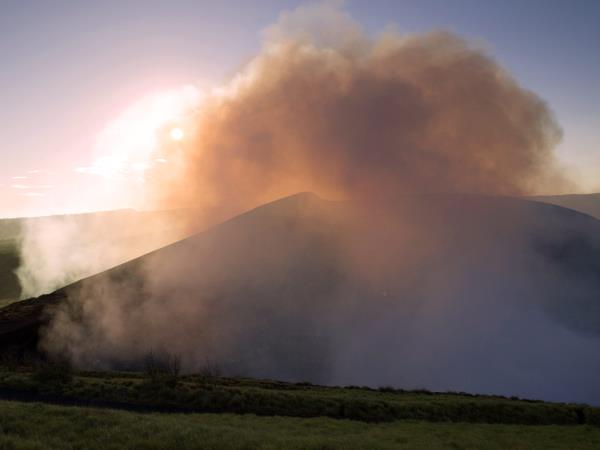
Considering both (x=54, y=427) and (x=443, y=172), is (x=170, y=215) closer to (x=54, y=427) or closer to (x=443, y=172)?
(x=443, y=172)

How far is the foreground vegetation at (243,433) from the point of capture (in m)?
16.2

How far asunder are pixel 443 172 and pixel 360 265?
45.6 metres

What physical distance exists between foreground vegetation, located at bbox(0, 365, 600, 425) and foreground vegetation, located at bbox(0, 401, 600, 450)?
2.20 meters

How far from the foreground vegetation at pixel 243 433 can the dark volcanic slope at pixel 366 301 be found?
27.1 meters

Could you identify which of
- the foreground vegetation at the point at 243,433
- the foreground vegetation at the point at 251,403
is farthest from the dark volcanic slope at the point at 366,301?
the foreground vegetation at the point at 243,433

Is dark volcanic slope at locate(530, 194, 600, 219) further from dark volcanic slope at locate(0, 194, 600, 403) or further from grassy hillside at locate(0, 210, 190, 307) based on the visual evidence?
grassy hillside at locate(0, 210, 190, 307)

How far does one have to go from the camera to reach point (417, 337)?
5966 cm

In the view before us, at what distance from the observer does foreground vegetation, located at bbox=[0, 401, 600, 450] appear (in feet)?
53.3

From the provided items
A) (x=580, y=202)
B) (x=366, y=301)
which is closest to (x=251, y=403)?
(x=366, y=301)

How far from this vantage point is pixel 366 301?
6712cm

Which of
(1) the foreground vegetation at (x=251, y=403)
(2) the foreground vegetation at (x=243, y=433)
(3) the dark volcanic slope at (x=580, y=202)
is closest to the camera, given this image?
(2) the foreground vegetation at (x=243, y=433)

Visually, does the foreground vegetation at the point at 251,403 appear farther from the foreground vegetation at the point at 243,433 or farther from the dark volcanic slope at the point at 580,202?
the dark volcanic slope at the point at 580,202

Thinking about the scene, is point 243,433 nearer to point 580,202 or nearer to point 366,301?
point 366,301

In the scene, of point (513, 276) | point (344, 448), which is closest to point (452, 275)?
point (513, 276)
